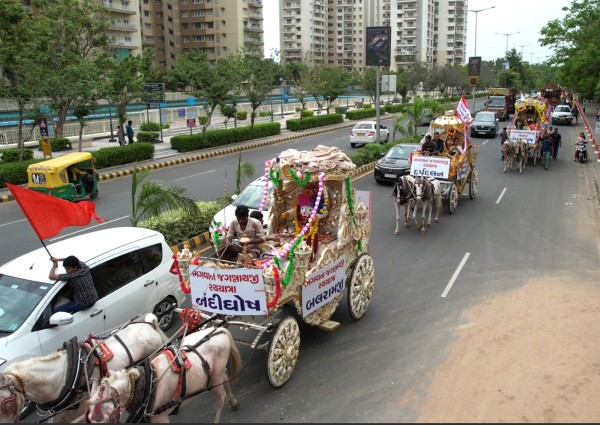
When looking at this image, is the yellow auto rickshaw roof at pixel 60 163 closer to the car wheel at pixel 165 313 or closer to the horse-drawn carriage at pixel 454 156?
the car wheel at pixel 165 313

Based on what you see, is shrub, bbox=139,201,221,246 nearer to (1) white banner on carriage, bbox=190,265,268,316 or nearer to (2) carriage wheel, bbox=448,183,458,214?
(1) white banner on carriage, bbox=190,265,268,316

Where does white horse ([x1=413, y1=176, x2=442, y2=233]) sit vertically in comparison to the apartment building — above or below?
below

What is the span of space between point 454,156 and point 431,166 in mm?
927

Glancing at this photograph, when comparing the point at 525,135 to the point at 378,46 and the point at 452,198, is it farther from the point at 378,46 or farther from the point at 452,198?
the point at 452,198

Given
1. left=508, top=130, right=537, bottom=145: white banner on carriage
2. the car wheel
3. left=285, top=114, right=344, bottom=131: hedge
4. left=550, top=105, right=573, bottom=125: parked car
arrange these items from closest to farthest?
1. the car wheel
2. left=508, top=130, right=537, bottom=145: white banner on carriage
3. left=285, top=114, right=344, bottom=131: hedge
4. left=550, top=105, right=573, bottom=125: parked car

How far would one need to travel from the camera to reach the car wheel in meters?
7.98

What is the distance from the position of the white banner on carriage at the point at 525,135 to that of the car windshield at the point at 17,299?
19867 mm

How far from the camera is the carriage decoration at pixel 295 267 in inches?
250

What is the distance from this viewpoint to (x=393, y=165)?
62.7 ft

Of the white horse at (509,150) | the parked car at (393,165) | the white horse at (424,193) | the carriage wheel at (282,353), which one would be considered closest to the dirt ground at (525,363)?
the carriage wheel at (282,353)

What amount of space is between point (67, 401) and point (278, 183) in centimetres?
470

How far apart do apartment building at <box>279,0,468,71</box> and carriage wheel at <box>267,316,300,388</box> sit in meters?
107

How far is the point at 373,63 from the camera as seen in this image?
917 inches

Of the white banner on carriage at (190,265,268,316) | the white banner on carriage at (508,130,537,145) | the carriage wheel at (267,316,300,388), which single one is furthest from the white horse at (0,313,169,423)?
the white banner on carriage at (508,130,537,145)
